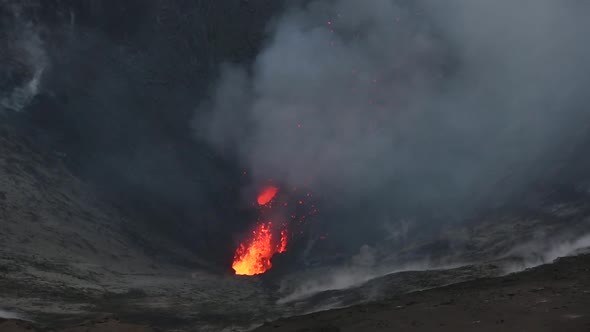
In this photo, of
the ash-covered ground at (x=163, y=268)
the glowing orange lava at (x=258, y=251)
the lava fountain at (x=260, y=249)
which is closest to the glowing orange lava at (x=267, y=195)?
the lava fountain at (x=260, y=249)

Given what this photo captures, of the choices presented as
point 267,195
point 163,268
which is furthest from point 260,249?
point 163,268

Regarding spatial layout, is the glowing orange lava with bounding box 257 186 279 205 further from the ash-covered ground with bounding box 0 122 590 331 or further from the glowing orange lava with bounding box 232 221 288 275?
the ash-covered ground with bounding box 0 122 590 331

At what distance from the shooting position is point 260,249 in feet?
107

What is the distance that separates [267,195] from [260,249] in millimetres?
4636

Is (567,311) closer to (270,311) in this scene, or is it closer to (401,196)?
(270,311)

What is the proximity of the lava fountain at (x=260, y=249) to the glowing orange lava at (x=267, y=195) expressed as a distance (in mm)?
124

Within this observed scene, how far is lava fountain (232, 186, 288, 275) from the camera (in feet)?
100

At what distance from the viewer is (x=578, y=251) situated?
637 inches

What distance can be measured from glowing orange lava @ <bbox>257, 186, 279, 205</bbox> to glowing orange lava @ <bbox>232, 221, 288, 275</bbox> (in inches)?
78.2

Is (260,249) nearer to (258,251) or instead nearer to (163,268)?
(258,251)

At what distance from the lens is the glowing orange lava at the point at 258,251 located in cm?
3045

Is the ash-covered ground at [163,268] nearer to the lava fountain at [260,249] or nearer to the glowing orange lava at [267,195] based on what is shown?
the lava fountain at [260,249]

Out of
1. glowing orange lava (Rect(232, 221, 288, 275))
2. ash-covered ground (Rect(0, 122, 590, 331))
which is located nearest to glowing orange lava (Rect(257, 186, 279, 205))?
glowing orange lava (Rect(232, 221, 288, 275))

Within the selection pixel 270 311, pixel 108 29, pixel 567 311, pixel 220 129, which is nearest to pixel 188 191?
pixel 220 129
